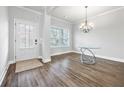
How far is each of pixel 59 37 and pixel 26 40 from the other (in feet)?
8.76

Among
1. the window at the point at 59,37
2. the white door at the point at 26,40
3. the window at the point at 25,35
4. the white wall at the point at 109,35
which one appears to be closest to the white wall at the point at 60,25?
the window at the point at 59,37

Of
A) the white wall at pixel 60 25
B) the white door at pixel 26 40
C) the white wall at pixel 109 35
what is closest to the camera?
the white door at pixel 26 40

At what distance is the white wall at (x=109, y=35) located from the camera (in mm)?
3977

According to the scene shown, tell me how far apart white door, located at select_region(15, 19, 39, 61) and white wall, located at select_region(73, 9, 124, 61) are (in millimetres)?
3633

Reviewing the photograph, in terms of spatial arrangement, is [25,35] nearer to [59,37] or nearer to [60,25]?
[59,37]

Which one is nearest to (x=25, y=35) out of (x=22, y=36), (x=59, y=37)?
(x=22, y=36)

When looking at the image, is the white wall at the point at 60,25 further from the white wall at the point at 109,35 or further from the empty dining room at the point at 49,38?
the white wall at the point at 109,35

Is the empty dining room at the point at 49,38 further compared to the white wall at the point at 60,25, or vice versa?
the white wall at the point at 60,25

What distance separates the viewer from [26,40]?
418cm

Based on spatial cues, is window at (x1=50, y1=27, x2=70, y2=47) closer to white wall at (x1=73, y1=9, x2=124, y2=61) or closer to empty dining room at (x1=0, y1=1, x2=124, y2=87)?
empty dining room at (x1=0, y1=1, x2=124, y2=87)

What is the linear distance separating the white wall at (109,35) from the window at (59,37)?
6.24 ft
